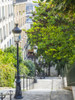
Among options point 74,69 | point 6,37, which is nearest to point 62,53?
point 74,69

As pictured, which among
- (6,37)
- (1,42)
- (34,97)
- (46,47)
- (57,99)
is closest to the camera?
(57,99)

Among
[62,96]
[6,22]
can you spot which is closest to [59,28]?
[62,96]

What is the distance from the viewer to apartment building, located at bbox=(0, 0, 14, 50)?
33069mm

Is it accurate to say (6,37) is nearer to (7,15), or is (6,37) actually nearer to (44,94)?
(7,15)

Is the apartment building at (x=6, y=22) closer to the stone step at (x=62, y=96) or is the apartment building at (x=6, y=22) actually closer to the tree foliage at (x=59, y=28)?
the tree foliage at (x=59, y=28)

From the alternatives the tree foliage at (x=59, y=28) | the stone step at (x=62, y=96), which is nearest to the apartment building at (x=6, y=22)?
the tree foliage at (x=59, y=28)

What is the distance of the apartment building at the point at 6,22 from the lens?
108ft

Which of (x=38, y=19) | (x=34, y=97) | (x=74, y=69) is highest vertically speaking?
(x=38, y=19)

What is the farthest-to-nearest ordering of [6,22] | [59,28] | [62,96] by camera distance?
[6,22], [59,28], [62,96]

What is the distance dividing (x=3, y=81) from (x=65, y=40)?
14.7 feet

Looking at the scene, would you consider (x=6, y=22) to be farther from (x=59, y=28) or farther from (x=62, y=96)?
(x=62, y=96)

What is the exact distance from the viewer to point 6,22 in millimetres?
36156

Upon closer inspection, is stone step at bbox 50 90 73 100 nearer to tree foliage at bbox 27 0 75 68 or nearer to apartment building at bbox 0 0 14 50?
tree foliage at bbox 27 0 75 68

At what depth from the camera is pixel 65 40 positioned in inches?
577
